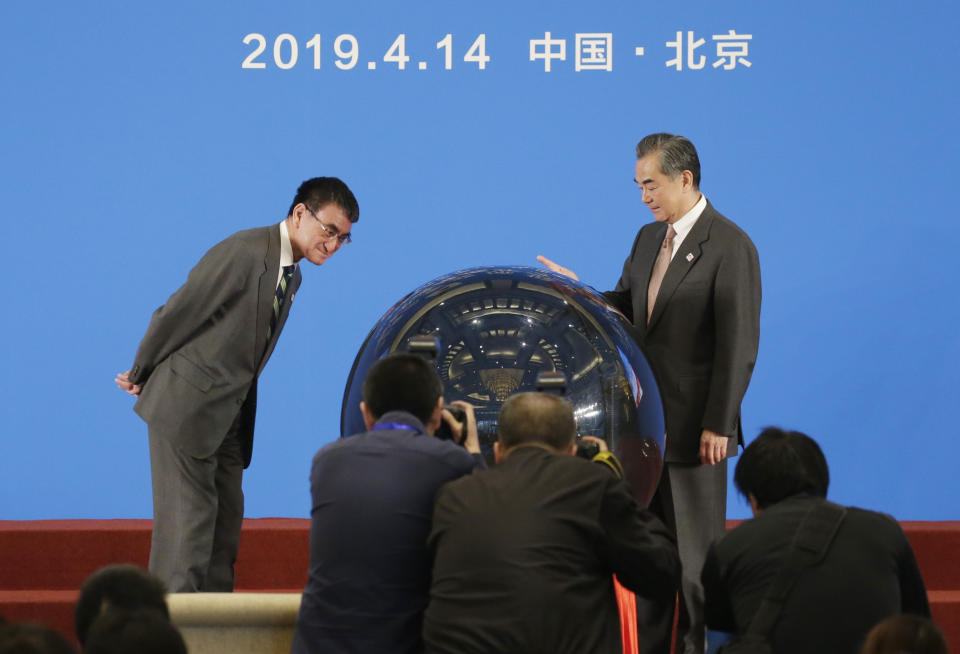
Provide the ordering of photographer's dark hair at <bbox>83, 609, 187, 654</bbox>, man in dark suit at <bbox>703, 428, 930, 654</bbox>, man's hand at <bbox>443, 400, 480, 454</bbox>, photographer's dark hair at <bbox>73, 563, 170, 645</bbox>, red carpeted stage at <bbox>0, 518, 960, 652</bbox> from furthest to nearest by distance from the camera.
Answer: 1. red carpeted stage at <bbox>0, 518, 960, 652</bbox>
2. man's hand at <bbox>443, 400, 480, 454</bbox>
3. man in dark suit at <bbox>703, 428, 930, 654</bbox>
4. photographer's dark hair at <bbox>73, 563, 170, 645</bbox>
5. photographer's dark hair at <bbox>83, 609, 187, 654</bbox>

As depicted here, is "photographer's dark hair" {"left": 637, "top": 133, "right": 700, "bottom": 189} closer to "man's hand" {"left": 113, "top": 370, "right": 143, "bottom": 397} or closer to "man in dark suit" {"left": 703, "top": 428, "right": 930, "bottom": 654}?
"man in dark suit" {"left": 703, "top": 428, "right": 930, "bottom": 654}

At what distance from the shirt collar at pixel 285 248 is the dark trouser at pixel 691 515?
43.3 inches

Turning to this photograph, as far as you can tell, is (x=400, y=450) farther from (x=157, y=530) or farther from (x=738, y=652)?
(x=157, y=530)

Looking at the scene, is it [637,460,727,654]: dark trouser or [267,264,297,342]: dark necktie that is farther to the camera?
[267,264,297,342]: dark necktie

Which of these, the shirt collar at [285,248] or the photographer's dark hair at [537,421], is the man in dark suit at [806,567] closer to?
the photographer's dark hair at [537,421]

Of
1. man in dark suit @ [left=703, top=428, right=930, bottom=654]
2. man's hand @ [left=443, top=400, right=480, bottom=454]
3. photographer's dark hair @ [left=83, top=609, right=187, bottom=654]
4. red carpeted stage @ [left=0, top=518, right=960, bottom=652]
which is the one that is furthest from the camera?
red carpeted stage @ [left=0, top=518, right=960, bottom=652]

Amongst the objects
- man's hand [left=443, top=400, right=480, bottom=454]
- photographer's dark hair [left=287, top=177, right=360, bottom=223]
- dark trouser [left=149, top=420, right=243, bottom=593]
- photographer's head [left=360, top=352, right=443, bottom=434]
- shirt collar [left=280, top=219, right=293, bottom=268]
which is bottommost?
dark trouser [left=149, top=420, right=243, bottom=593]

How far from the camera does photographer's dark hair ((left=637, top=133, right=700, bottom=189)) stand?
2705mm

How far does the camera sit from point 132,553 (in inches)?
137

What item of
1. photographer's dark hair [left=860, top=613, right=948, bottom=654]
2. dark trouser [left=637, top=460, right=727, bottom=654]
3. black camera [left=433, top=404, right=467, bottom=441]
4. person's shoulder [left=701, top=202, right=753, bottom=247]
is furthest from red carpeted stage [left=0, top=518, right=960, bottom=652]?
photographer's dark hair [left=860, top=613, right=948, bottom=654]

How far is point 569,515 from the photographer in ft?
5.56

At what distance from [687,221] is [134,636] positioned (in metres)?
1.77

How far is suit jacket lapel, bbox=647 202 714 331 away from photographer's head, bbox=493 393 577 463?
0.89 metres

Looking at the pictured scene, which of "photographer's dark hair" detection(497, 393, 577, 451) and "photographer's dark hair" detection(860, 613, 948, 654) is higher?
"photographer's dark hair" detection(497, 393, 577, 451)
